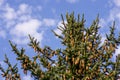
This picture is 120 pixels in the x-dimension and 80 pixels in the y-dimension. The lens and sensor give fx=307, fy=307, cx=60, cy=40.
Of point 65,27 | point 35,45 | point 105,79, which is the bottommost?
point 105,79

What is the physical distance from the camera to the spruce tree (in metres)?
20.2

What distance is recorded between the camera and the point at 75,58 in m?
20.1

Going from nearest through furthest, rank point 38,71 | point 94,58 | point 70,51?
point 70,51
point 38,71
point 94,58

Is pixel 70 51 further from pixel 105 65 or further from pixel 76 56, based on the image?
pixel 105 65

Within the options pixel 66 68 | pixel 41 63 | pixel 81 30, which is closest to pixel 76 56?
pixel 66 68

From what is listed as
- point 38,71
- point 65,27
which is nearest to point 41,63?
point 38,71

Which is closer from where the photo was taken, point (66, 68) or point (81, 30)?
point (66, 68)

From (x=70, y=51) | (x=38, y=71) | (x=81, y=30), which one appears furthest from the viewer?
(x=81, y=30)

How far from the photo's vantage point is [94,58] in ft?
75.6

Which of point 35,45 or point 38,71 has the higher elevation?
point 35,45

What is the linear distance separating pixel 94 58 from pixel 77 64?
120 inches

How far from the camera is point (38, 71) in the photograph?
21422mm

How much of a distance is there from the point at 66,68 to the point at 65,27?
4.51m

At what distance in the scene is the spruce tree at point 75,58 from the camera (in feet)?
66.4
